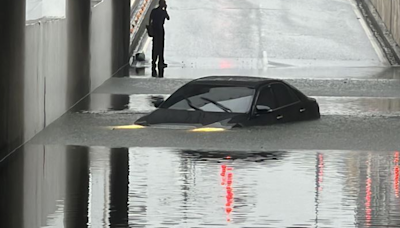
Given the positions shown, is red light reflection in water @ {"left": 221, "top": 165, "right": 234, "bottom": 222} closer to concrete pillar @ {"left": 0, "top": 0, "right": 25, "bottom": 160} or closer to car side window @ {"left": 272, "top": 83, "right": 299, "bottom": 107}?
concrete pillar @ {"left": 0, "top": 0, "right": 25, "bottom": 160}

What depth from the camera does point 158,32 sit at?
3519 centimetres

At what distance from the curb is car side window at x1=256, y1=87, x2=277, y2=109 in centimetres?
1861

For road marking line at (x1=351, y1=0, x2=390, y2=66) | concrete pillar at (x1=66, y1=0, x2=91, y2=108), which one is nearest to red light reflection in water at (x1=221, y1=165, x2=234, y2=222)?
concrete pillar at (x1=66, y1=0, x2=91, y2=108)

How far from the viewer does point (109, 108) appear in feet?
83.0

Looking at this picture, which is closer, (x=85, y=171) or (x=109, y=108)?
(x=85, y=171)

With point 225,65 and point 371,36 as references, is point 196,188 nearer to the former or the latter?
point 225,65

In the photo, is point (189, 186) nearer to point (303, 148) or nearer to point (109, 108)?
point (303, 148)

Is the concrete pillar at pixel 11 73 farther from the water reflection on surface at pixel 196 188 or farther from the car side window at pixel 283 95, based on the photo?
the car side window at pixel 283 95

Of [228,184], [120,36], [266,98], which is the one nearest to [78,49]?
[266,98]

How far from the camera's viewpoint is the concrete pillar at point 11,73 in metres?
17.2

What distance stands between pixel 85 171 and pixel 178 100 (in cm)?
568

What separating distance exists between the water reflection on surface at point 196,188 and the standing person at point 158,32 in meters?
16.7

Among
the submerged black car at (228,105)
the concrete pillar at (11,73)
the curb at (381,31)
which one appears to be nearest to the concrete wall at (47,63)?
the concrete pillar at (11,73)

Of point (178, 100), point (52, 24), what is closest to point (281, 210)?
point (178, 100)
